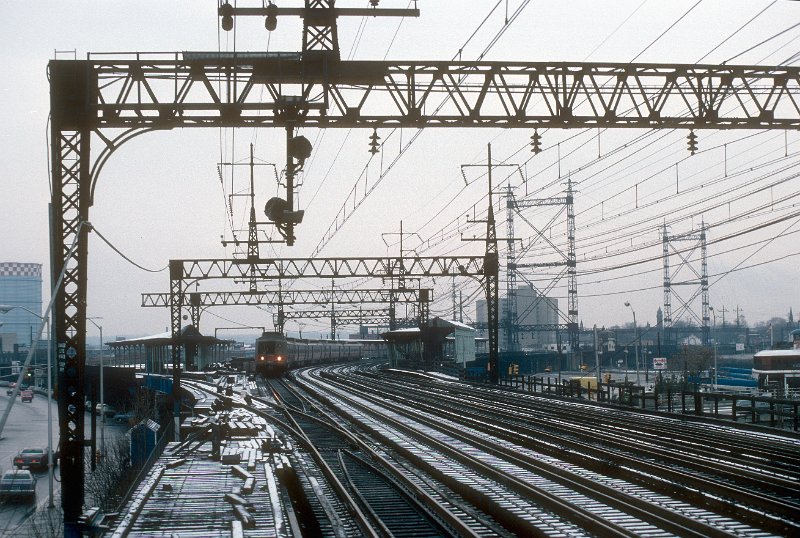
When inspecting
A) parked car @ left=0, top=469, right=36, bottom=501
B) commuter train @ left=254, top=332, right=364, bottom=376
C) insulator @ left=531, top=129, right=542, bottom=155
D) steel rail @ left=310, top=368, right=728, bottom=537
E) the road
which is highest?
insulator @ left=531, top=129, right=542, bottom=155

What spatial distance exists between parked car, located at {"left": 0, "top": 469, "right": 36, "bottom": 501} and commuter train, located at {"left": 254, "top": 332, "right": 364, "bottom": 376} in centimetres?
2571

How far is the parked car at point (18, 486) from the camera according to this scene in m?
43.2

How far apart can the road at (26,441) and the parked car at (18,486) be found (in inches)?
16.9

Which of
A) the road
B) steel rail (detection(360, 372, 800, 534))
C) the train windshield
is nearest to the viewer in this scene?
steel rail (detection(360, 372, 800, 534))

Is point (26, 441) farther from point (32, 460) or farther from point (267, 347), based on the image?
point (267, 347)

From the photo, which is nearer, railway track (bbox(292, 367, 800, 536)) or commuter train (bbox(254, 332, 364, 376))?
railway track (bbox(292, 367, 800, 536))

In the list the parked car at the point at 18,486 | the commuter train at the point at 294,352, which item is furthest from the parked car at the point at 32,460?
the commuter train at the point at 294,352

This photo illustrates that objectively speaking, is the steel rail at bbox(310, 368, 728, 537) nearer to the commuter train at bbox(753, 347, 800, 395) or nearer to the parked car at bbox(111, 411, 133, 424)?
the commuter train at bbox(753, 347, 800, 395)

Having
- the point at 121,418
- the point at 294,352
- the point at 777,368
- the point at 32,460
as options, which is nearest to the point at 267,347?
the point at 294,352

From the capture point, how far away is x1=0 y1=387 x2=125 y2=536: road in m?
40.7

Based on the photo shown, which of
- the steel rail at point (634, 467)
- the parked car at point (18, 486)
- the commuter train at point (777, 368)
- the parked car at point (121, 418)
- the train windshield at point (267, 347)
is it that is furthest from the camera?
the parked car at point (121, 418)

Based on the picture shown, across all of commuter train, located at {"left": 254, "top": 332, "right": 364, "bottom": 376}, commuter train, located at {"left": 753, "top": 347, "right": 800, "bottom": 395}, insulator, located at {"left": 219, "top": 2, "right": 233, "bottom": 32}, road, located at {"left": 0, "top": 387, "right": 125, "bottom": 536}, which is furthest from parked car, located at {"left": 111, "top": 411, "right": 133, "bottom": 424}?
insulator, located at {"left": 219, "top": 2, "right": 233, "bottom": 32}

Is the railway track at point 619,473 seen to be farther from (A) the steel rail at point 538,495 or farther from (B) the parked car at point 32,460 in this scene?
(B) the parked car at point 32,460

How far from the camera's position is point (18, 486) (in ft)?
143
